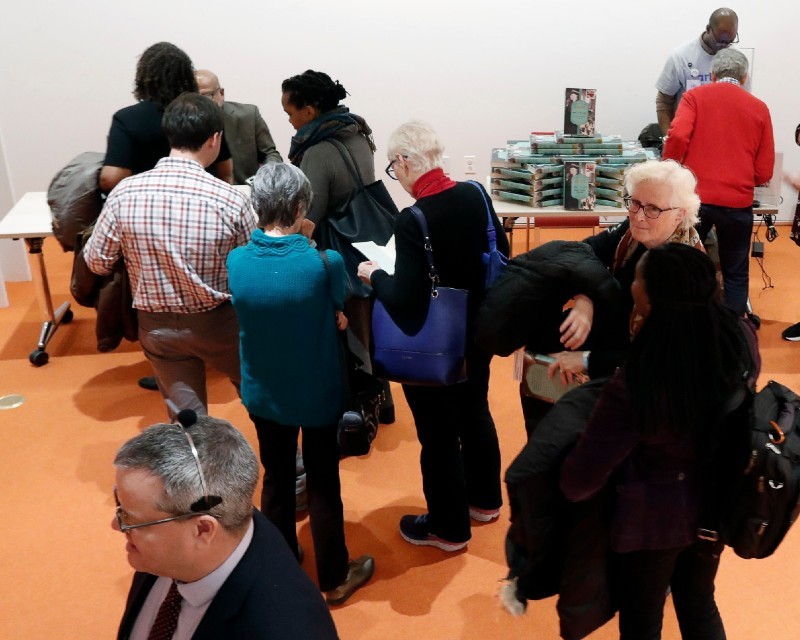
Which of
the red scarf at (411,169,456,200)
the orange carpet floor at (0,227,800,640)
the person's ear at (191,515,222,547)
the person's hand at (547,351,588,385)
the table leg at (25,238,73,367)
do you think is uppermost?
the red scarf at (411,169,456,200)

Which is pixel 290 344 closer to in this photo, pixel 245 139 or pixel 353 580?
pixel 353 580

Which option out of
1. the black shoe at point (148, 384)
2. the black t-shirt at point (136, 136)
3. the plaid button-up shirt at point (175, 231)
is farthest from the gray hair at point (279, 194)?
the black shoe at point (148, 384)

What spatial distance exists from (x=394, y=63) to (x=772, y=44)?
3176 mm

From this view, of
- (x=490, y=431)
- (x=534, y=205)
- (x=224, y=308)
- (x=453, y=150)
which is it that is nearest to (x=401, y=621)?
(x=490, y=431)

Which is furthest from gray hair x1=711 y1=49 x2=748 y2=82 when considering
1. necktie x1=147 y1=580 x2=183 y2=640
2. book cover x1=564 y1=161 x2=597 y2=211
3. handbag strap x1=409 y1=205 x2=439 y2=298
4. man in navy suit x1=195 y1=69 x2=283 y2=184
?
necktie x1=147 y1=580 x2=183 y2=640

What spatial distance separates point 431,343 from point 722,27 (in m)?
4.06

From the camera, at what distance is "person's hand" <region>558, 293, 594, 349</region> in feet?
7.39

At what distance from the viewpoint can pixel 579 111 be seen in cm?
472

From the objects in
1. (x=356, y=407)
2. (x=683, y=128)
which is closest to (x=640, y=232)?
(x=356, y=407)

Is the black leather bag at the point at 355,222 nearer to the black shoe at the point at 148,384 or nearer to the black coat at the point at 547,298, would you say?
the black coat at the point at 547,298

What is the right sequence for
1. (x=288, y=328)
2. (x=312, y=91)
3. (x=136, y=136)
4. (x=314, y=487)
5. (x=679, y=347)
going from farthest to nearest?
(x=136, y=136)
(x=312, y=91)
(x=314, y=487)
(x=288, y=328)
(x=679, y=347)

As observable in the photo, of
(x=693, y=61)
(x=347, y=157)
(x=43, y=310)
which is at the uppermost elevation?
(x=693, y=61)

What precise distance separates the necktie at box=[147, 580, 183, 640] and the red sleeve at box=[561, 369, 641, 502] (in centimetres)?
87

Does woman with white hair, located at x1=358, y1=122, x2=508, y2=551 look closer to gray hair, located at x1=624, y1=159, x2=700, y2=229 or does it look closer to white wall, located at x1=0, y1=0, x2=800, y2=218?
gray hair, located at x1=624, y1=159, x2=700, y2=229
